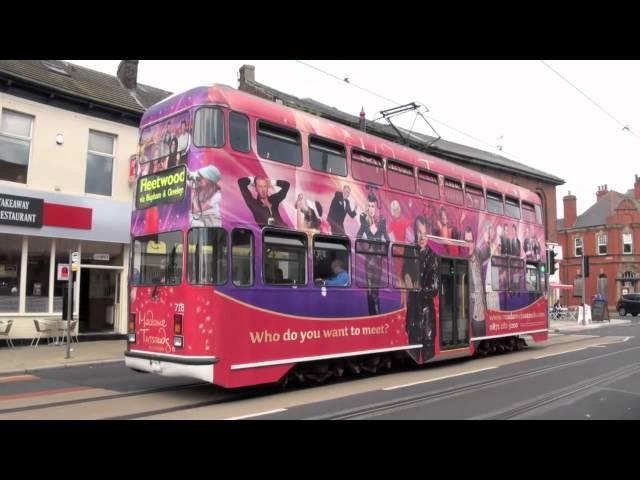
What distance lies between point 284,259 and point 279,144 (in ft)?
6.12

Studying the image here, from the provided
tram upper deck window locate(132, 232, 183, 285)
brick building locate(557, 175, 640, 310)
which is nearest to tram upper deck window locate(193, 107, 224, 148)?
tram upper deck window locate(132, 232, 183, 285)

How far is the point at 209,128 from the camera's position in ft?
27.0

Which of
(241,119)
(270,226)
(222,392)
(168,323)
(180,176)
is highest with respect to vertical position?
(241,119)

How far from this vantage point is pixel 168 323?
828cm

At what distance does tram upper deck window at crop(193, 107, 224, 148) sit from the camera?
8.19 meters

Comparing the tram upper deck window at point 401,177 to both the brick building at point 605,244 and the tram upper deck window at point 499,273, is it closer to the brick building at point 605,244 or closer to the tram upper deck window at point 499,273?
the tram upper deck window at point 499,273

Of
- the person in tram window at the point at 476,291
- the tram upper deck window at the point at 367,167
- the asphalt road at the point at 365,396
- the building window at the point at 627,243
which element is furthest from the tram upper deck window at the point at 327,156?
the building window at the point at 627,243

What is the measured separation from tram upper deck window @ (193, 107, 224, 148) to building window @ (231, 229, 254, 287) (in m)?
1.36

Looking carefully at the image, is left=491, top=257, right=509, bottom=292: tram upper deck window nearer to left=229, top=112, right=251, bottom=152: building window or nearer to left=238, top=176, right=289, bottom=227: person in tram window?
left=238, top=176, right=289, bottom=227: person in tram window

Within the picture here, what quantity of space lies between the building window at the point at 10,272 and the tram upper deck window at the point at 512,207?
13.8 meters

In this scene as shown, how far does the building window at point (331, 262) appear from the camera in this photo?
9320mm
